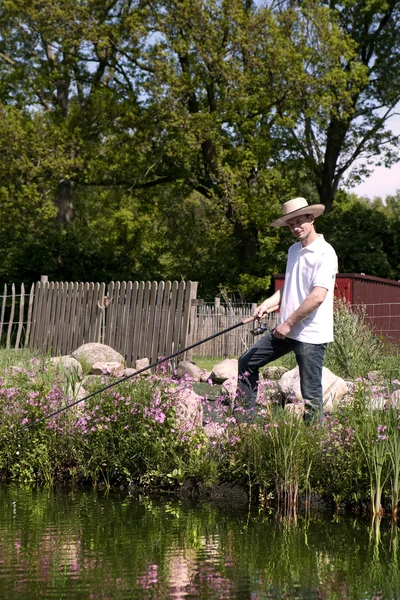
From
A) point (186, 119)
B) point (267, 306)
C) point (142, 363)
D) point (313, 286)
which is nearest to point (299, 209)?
point (313, 286)

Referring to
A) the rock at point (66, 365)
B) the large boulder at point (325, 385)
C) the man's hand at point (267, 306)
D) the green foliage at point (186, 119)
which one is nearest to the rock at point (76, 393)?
the rock at point (66, 365)

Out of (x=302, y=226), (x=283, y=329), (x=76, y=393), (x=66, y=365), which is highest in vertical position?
(x=302, y=226)

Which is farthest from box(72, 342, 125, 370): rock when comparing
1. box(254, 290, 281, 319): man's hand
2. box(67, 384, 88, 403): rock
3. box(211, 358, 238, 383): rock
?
box(254, 290, 281, 319): man's hand

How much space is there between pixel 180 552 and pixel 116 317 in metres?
10.8

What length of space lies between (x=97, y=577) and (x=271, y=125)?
1061 inches

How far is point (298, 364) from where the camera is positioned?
707cm

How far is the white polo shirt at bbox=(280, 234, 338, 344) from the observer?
6910 mm

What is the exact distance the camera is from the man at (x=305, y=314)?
688 cm

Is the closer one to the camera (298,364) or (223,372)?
(298,364)

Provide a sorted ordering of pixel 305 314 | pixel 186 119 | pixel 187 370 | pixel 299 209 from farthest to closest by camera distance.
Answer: pixel 186 119 < pixel 187 370 < pixel 299 209 < pixel 305 314

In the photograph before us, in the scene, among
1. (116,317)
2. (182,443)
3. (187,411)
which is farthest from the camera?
(116,317)

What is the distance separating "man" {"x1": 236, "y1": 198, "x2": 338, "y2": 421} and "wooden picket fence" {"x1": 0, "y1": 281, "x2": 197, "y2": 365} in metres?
6.93

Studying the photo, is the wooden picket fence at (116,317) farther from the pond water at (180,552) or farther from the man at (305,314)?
the pond water at (180,552)

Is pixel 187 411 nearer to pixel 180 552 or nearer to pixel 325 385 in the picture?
pixel 180 552
